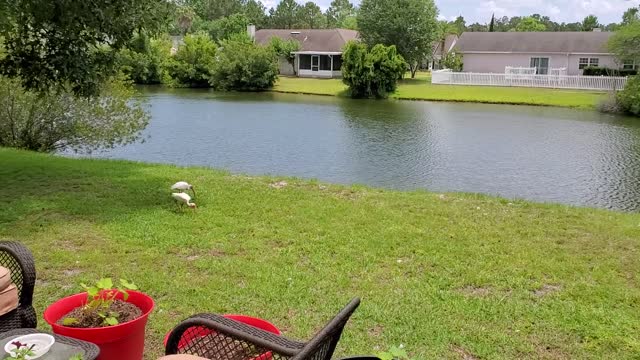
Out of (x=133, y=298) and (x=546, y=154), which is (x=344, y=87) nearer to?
(x=546, y=154)

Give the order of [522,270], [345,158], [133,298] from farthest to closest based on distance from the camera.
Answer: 1. [345,158]
2. [522,270]
3. [133,298]

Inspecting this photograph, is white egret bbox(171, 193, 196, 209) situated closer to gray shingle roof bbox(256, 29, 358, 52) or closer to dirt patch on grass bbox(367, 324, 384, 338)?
dirt patch on grass bbox(367, 324, 384, 338)

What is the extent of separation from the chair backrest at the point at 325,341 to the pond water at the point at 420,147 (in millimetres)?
9333

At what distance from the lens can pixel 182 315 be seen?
4.02 metres

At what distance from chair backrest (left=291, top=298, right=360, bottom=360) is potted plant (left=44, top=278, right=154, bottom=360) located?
108 centimetres

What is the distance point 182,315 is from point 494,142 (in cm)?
1625

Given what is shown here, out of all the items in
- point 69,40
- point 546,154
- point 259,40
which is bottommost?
point 546,154

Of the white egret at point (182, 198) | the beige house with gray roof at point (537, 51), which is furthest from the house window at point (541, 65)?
the white egret at point (182, 198)

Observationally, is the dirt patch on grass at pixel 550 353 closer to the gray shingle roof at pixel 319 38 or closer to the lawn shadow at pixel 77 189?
the lawn shadow at pixel 77 189

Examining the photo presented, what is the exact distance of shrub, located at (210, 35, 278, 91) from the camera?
38.6 meters

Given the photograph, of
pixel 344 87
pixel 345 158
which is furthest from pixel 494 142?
pixel 344 87

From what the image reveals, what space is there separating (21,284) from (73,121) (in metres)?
10.8

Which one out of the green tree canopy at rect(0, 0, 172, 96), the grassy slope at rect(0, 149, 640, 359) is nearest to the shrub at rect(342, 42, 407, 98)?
the grassy slope at rect(0, 149, 640, 359)

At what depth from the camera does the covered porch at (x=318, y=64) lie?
47156mm
